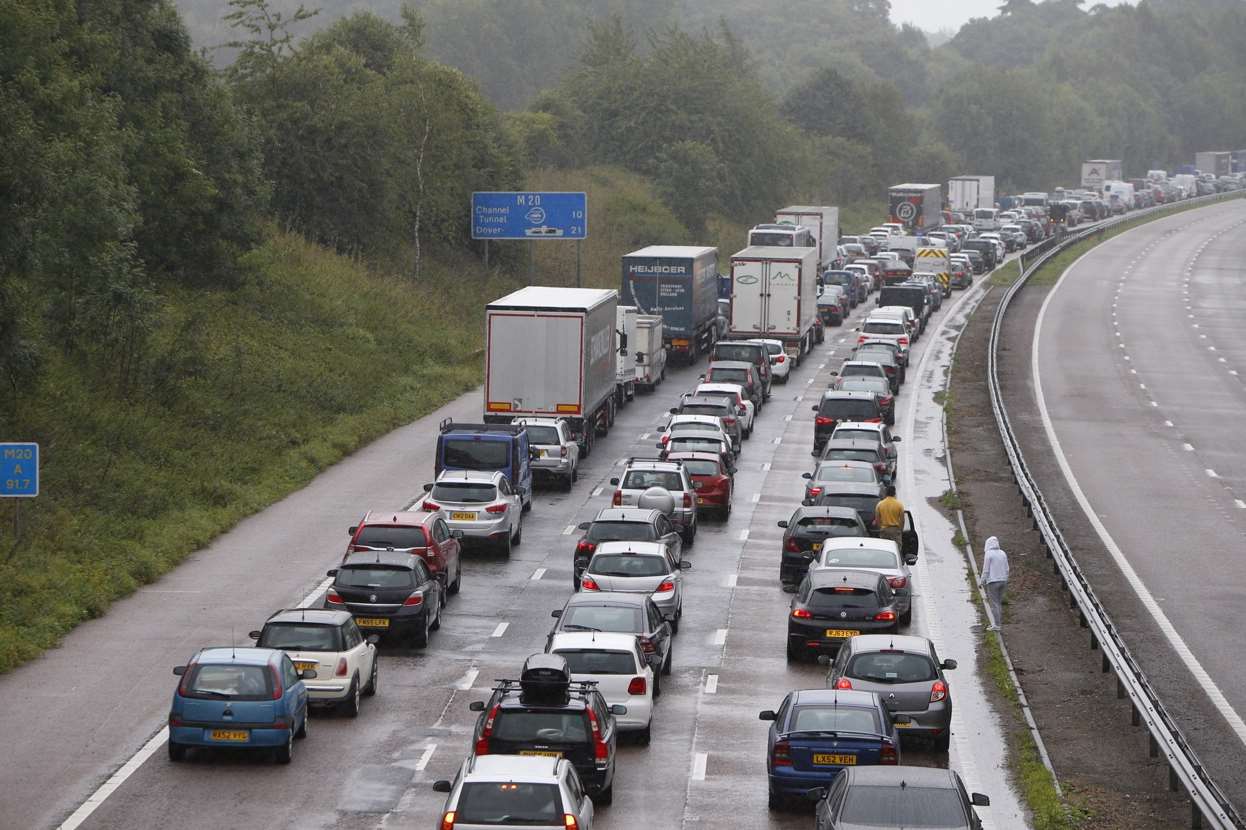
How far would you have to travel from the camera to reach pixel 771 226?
290 ft

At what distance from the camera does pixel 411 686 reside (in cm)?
2517

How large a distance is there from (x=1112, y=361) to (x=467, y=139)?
1013 inches

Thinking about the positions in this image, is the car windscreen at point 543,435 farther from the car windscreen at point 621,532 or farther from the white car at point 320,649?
the white car at point 320,649

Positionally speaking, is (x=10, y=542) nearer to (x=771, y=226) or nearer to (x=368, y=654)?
(x=368, y=654)

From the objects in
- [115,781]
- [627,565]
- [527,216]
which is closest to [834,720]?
[115,781]

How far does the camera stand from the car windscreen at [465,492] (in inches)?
1337

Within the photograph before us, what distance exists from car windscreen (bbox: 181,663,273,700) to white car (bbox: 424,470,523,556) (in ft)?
42.3

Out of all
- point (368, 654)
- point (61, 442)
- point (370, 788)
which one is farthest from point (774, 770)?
point (61, 442)

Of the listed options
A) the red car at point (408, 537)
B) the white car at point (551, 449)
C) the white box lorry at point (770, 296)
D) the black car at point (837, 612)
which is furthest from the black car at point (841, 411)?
the black car at point (837, 612)

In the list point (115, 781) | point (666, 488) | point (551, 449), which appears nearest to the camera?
point (115, 781)

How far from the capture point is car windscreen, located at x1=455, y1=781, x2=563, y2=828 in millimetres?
15758

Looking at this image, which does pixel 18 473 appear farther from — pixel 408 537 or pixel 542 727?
pixel 542 727

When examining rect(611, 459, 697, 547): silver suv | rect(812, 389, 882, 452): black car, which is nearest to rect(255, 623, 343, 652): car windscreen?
rect(611, 459, 697, 547): silver suv

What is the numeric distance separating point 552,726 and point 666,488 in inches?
670
